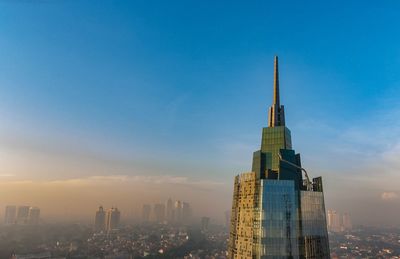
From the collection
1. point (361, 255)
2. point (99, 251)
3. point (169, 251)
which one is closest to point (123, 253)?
point (99, 251)

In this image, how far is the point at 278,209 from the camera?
48469 millimetres

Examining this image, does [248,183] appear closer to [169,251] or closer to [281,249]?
[281,249]

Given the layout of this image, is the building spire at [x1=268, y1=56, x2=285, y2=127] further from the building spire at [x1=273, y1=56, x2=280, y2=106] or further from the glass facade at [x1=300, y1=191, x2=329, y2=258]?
the glass facade at [x1=300, y1=191, x2=329, y2=258]

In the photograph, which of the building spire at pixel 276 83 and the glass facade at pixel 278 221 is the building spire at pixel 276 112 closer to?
the building spire at pixel 276 83

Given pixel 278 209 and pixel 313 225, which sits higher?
pixel 278 209

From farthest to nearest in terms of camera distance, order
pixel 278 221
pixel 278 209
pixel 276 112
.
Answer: pixel 276 112
pixel 278 209
pixel 278 221

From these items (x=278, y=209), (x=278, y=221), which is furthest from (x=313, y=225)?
(x=278, y=209)

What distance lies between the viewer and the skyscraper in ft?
156

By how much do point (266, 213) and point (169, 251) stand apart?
138741 millimetres

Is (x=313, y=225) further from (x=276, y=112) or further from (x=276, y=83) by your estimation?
(x=276, y=83)

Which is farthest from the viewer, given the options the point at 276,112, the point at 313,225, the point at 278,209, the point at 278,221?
the point at 276,112

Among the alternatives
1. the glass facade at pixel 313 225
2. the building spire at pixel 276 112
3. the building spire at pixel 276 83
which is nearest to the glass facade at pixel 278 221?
the glass facade at pixel 313 225

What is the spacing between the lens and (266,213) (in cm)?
4844

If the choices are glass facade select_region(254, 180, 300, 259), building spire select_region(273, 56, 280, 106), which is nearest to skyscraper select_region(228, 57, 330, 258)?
glass facade select_region(254, 180, 300, 259)
